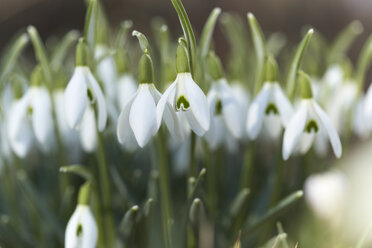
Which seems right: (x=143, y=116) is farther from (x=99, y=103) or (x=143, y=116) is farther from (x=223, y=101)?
(x=223, y=101)

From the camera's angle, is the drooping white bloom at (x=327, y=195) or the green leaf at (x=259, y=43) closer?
the green leaf at (x=259, y=43)

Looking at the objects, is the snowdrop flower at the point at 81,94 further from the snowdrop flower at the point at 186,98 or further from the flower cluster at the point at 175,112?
the snowdrop flower at the point at 186,98

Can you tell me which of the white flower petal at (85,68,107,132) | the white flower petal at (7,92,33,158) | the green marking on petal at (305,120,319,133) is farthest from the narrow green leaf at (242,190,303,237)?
the white flower petal at (7,92,33,158)

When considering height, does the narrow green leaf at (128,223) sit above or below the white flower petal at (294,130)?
below

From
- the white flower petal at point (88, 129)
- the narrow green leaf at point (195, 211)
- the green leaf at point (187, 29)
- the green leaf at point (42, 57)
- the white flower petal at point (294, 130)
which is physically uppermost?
the green leaf at point (42, 57)

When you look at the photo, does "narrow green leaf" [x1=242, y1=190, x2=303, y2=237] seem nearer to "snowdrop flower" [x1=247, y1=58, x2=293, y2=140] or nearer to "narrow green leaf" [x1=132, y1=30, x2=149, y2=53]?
"snowdrop flower" [x1=247, y1=58, x2=293, y2=140]

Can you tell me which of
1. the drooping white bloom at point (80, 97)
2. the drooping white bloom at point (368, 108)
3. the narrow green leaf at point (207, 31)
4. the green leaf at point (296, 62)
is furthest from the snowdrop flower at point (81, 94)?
the drooping white bloom at point (368, 108)

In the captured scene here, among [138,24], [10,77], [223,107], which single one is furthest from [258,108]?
[138,24]

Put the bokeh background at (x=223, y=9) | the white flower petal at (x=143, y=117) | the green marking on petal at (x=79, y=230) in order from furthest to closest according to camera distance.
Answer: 1. the bokeh background at (x=223, y=9)
2. the green marking on petal at (x=79, y=230)
3. the white flower petal at (x=143, y=117)
